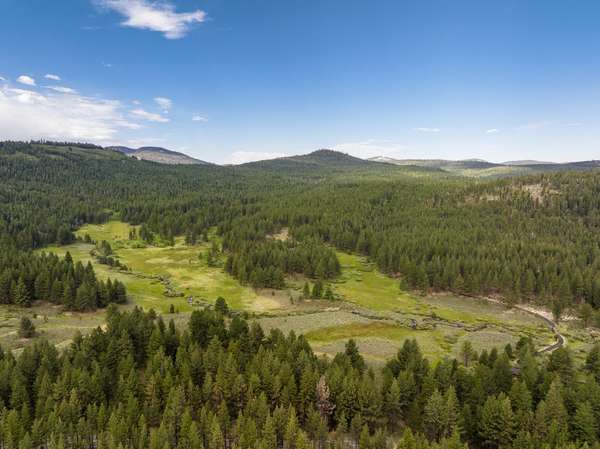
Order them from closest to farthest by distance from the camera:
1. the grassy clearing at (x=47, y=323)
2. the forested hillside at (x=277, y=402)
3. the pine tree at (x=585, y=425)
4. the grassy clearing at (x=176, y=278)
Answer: the forested hillside at (x=277, y=402)
the pine tree at (x=585, y=425)
the grassy clearing at (x=47, y=323)
the grassy clearing at (x=176, y=278)

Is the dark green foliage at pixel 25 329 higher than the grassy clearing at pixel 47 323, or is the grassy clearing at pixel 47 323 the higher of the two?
the dark green foliage at pixel 25 329

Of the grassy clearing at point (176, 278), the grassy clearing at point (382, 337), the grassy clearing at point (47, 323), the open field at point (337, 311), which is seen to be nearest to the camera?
the grassy clearing at point (47, 323)

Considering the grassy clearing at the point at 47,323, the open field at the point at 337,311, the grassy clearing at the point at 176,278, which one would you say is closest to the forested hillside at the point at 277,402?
the open field at the point at 337,311

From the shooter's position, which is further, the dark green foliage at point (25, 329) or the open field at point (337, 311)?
the open field at point (337, 311)

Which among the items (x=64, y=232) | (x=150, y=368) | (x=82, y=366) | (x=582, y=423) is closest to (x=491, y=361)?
(x=582, y=423)

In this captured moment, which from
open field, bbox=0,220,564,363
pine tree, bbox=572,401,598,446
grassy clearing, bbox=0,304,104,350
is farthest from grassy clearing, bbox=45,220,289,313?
pine tree, bbox=572,401,598,446

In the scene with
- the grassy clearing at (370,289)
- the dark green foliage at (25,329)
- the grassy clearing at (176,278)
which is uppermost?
the dark green foliage at (25,329)

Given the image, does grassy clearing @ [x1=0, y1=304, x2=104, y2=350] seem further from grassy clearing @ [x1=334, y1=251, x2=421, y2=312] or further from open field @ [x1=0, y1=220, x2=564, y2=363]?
grassy clearing @ [x1=334, y1=251, x2=421, y2=312]

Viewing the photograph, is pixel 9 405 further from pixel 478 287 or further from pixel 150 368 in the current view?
pixel 478 287

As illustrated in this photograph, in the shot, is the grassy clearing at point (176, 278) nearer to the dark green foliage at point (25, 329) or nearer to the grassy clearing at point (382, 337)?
the grassy clearing at point (382, 337)
